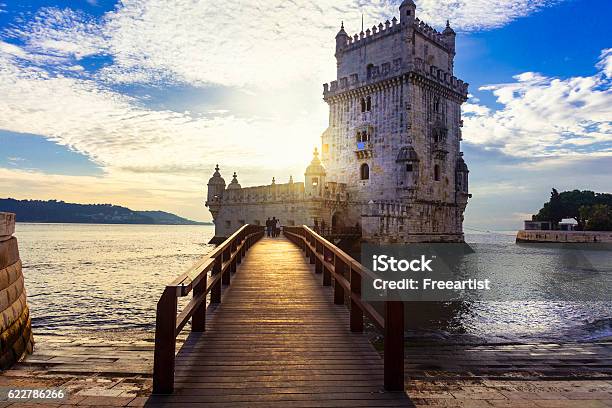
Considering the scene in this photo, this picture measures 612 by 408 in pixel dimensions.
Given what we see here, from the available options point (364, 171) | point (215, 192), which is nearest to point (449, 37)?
point (364, 171)

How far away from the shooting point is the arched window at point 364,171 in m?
42.4

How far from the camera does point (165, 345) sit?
447 centimetres

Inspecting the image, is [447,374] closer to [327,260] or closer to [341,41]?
[327,260]

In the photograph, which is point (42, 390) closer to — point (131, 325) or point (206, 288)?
point (206, 288)

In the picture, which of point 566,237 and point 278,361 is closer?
point 278,361

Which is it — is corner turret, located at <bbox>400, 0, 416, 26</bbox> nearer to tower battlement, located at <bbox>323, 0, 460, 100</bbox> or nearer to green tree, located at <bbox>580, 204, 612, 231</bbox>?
tower battlement, located at <bbox>323, 0, 460, 100</bbox>

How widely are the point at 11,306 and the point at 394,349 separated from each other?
602 centimetres

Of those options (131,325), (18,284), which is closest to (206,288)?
(18,284)

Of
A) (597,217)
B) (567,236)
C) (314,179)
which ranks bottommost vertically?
(567,236)

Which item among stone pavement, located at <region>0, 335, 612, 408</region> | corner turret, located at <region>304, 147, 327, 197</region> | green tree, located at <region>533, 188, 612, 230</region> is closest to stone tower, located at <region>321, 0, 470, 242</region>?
corner turret, located at <region>304, 147, 327, 197</region>

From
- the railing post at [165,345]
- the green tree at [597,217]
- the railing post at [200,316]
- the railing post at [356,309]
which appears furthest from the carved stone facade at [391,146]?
the green tree at [597,217]

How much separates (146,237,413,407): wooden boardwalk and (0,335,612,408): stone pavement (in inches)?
13.8

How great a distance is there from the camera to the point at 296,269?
1382 centimetres

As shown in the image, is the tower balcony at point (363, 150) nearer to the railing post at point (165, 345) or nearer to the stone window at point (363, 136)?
the stone window at point (363, 136)
